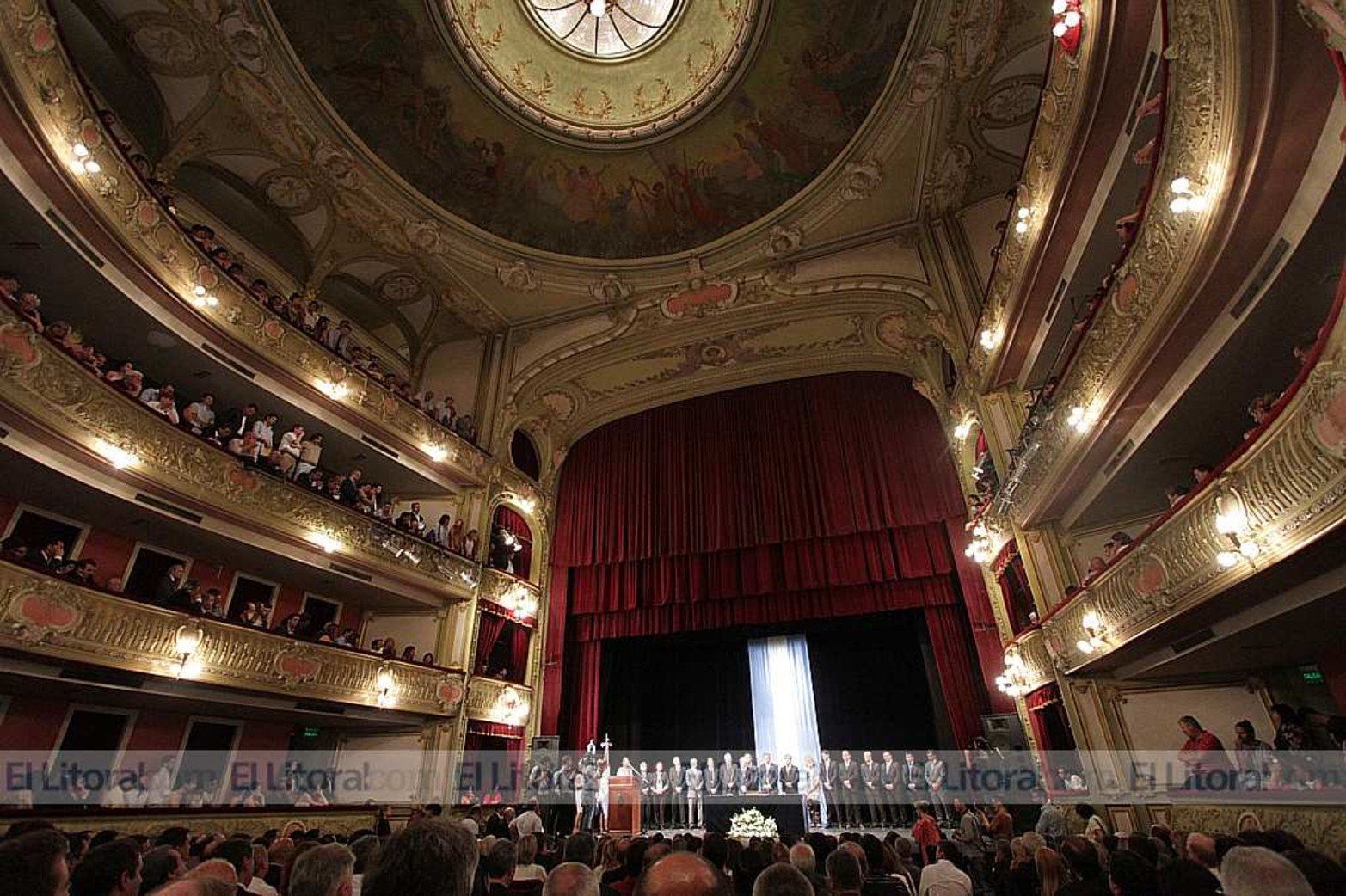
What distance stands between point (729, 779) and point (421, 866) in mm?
14189

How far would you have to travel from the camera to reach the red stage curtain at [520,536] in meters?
14.4

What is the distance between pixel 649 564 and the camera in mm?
14969

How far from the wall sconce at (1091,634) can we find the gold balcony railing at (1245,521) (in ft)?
0.04

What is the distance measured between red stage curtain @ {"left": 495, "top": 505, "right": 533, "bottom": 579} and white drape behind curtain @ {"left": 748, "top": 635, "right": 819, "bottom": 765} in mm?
6222

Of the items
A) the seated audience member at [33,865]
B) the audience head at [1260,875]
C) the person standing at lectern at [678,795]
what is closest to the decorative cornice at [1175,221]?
the audience head at [1260,875]

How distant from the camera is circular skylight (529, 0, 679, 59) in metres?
12.2

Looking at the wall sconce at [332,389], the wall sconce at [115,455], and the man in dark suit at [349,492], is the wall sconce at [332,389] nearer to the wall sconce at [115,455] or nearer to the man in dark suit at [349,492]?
the man in dark suit at [349,492]

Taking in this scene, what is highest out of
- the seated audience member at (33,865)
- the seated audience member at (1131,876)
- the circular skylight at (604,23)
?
the circular skylight at (604,23)

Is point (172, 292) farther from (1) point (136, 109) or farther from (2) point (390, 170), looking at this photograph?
(2) point (390, 170)

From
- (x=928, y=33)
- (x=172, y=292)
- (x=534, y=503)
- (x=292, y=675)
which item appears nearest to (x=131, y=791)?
(x=292, y=675)

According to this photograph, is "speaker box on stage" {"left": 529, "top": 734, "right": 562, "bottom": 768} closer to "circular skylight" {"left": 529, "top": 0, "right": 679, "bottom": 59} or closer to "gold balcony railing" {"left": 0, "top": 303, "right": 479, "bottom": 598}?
"gold balcony railing" {"left": 0, "top": 303, "right": 479, "bottom": 598}

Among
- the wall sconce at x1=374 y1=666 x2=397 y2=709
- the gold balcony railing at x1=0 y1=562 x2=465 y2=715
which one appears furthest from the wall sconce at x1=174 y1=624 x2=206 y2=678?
the wall sconce at x1=374 y1=666 x2=397 y2=709

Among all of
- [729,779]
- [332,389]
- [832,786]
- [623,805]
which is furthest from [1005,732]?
[332,389]

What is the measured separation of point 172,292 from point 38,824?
662cm
